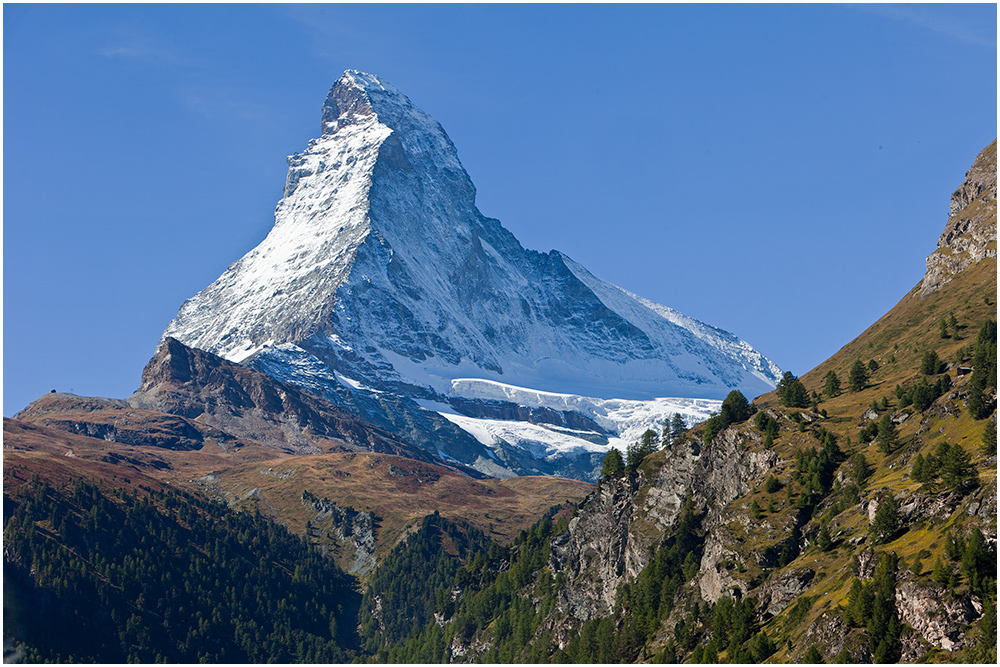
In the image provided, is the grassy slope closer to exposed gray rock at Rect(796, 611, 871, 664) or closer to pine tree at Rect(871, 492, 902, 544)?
exposed gray rock at Rect(796, 611, 871, 664)

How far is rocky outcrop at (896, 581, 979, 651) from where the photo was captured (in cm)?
11175

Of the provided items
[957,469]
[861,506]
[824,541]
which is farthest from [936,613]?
[861,506]

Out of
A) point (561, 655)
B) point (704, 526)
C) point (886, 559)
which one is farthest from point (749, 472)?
point (886, 559)

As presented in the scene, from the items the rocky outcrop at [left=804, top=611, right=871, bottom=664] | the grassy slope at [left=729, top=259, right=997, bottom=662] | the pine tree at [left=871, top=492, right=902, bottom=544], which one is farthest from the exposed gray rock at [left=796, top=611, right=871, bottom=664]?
the pine tree at [left=871, top=492, right=902, bottom=544]

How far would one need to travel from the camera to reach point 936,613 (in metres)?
114

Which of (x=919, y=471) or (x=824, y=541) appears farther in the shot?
(x=824, y=541)

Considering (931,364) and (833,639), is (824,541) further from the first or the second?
(931,364)

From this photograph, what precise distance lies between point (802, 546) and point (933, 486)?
28426mm

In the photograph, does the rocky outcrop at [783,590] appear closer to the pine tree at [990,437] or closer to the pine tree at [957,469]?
the pine tree at [957,469]

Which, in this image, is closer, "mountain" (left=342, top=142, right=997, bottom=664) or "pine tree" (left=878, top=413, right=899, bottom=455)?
"mountain" (left=342, top=142, right=997, bottom=664)

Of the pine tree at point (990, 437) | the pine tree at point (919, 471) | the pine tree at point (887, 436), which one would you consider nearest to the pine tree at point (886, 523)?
the pine tree at point (919, 471)

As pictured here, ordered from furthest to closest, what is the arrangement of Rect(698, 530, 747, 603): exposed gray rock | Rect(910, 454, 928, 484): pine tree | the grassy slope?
Rect(698, 530, 747, 603): exposed gray rock
Rect(910, 454, 928, 484): pine tree
the grassy slope

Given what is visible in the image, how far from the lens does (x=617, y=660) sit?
559 ft

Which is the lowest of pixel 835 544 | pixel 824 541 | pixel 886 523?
pixel 835 544
